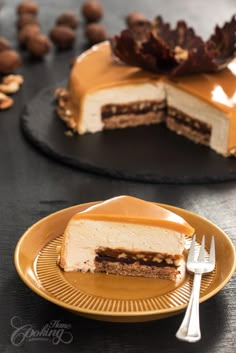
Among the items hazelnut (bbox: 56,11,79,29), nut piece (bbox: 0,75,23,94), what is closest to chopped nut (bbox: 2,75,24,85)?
nut piece (bbox: 0,75,23,94)

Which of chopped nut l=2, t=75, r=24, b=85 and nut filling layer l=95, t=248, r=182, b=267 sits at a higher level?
nut filling layer l=95, t=248, r=182, b=267

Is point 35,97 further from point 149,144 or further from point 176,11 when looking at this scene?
point 176,11

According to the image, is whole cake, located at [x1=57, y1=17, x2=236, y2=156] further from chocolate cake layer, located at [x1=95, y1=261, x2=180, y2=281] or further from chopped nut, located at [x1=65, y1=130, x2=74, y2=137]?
chocolate cake layer, located at [x1=95, y1=261, x2=180, y2=281]

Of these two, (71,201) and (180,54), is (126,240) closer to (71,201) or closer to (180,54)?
(71,201)

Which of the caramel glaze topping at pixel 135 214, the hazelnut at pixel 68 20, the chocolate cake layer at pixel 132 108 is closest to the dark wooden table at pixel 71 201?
the hazelnut at pixel 68 20

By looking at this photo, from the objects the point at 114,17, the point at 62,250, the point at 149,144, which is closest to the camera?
the point at 62,250

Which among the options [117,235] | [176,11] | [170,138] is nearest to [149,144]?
[170,138]

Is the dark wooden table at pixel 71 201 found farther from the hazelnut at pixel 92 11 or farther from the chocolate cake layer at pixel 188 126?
the chocolate cake layer at pixel 188 126
